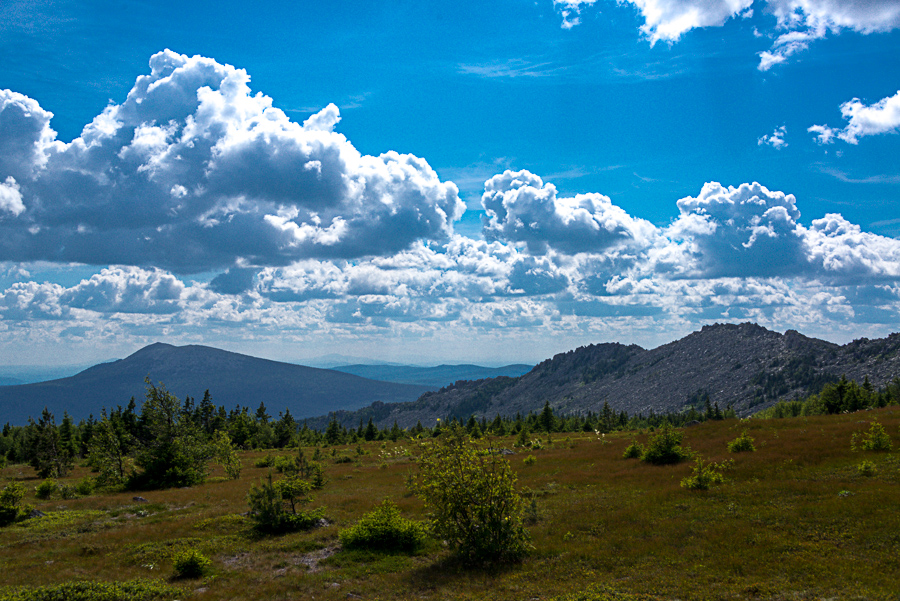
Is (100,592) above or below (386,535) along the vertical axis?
above

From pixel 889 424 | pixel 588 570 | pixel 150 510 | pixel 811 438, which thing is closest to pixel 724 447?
pixel 811 438

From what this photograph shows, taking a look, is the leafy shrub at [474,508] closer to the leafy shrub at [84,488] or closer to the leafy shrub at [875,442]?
the leafy shrub at [875,442]

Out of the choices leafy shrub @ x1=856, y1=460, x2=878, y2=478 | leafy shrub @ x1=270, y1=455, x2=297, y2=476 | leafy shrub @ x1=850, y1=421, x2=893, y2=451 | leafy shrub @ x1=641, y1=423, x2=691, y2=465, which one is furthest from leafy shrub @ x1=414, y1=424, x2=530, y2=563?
leafy shrub @ x1=270, y1=455, x2=297, y2=476

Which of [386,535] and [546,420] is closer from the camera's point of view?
[386,535]

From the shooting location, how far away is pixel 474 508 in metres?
21.1

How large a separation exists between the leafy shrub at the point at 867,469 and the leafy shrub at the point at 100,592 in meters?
34.1

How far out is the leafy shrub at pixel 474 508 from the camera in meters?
21.2

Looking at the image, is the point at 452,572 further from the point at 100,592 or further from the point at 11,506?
the point at 11,506

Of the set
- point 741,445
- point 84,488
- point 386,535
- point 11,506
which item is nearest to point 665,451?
Answer: point 741,445

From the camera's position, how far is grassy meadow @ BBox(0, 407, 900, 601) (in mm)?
16766

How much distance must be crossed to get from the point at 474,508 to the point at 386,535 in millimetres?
6252

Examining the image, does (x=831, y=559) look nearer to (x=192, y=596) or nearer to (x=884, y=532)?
(x=884, y=532)

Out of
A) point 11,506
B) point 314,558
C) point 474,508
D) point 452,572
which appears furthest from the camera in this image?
point 11,506

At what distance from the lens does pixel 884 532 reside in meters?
18.2
